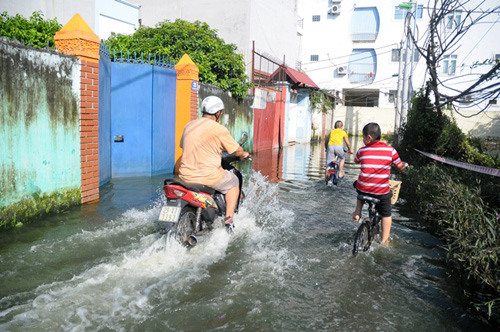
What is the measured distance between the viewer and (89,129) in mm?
7039

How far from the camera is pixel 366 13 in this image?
3928cm

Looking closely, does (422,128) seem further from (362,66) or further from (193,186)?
(362,66)

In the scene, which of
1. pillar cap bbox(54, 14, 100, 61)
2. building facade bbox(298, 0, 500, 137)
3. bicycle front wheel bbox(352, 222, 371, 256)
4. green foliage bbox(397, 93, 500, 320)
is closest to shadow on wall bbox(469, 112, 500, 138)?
building facade bbox(298, 0, 500, 137)

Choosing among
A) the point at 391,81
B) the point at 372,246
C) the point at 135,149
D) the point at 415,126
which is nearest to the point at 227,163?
the point at 372,246

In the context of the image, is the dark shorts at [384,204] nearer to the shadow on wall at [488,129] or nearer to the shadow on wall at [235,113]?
the shadow on wall at [235,113]

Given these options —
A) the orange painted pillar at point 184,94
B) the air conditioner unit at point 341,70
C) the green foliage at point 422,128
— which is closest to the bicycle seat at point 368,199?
the green foliage at point 422,128

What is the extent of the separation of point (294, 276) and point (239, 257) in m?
0.75

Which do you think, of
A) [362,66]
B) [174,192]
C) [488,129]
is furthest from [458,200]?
[362,66]

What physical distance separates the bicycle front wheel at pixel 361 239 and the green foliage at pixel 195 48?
28.7 feet

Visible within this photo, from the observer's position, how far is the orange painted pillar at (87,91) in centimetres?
675

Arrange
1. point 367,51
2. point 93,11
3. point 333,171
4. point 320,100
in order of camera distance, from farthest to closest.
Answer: point 367,51, point 320,100, point 93,11, point 333,171

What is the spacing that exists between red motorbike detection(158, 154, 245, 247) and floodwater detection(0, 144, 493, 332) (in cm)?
20

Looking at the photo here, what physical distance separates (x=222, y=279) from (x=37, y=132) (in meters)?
3.78

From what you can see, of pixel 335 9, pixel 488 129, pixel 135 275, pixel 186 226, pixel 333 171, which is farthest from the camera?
pixel 335 9
